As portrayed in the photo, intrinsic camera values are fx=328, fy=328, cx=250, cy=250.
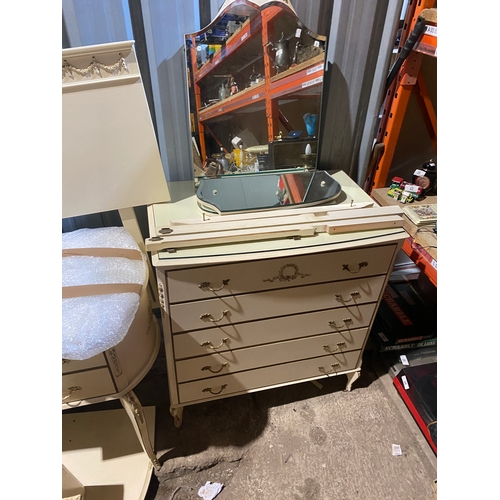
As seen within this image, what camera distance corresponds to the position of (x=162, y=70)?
40.9 inches

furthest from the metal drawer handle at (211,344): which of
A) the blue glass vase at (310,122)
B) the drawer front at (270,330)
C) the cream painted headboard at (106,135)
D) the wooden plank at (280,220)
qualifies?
the blue glass vase at (310,122)

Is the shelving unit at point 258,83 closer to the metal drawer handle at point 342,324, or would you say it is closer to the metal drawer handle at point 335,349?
the metal drawer handle at point 342,324

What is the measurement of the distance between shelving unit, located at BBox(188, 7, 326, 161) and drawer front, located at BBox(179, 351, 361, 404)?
80 centimetres

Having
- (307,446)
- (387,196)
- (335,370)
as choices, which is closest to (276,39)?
(387,196)

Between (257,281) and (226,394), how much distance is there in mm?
545

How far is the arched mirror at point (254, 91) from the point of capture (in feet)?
3.23

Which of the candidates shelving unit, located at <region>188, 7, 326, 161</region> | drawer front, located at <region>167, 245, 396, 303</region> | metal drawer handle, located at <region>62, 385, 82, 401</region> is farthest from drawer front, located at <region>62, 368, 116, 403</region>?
shelving unit, located at <region>188, 7, 326, 161</region>

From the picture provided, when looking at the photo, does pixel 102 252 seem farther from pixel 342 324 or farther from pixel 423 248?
pixel 423 248

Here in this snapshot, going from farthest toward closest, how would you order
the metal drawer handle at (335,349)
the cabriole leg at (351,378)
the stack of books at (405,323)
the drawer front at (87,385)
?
the stack of books at (405,323) < the cabriole leg at (351,378) < the metal drawer handle at (335,349) < the drawer front at (87,385)

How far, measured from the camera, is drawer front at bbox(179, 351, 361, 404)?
1188mm

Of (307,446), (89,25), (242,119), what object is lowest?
(307,446)

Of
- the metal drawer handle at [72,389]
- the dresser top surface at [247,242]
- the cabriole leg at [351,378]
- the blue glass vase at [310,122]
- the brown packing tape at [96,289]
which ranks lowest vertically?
the cabriole leg at [351,378]

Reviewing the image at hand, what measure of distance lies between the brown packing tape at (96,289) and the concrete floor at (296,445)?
2.52ft
